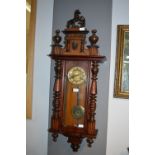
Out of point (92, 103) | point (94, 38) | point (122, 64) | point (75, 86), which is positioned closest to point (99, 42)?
point (94, 38)

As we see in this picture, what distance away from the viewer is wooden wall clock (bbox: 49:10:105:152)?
204 cm

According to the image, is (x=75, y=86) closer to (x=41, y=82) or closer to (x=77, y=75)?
(x=77, y=75)

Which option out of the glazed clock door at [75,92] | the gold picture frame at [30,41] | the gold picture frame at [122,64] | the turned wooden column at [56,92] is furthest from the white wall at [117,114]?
the gold picture frame at [30,41]

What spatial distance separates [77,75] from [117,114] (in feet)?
1.88

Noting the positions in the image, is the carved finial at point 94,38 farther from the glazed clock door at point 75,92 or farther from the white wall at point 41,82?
the white wall at point 41,82

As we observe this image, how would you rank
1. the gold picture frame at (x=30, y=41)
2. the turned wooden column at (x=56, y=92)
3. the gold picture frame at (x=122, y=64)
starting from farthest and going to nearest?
1. the gold picture frame at (x=30, y=41)
2. the turned wooden column at (x=56, y=92)
3. the gold picture frame at (x=122, y=64)

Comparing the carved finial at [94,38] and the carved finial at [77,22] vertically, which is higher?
the carved finial at [77,22]

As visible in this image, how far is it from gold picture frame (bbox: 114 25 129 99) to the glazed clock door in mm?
320

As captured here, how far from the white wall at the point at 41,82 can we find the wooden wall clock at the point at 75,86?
0.16 meters

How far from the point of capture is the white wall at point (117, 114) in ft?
6.46

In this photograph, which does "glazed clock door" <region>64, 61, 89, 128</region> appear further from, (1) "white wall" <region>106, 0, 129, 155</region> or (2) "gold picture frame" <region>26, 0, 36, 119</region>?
(2) "gold picture frame" <region>26, 0, 36, 119</region>

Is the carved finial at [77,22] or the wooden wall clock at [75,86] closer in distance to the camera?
the wooden wall clock at [75,86]

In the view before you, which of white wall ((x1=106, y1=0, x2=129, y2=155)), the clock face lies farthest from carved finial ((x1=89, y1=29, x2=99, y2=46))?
the clock face
